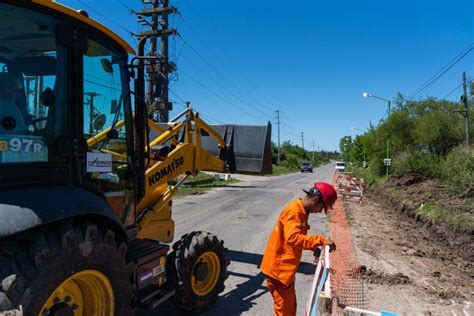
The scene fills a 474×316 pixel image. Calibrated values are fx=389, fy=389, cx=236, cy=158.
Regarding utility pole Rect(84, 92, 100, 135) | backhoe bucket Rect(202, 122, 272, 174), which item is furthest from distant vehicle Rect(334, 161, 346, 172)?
utility pole Rect(84, 92, 100, 135)

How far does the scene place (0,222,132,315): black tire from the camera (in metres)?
2.26

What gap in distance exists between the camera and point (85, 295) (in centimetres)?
292

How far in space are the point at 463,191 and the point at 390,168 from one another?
62.4 feet

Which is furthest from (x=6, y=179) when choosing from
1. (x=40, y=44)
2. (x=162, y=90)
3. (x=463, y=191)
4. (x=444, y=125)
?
(x=444, y=125)

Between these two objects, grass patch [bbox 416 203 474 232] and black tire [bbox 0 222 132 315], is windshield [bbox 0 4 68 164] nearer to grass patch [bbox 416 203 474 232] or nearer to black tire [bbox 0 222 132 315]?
black tire [bbox 0 222 132 315]

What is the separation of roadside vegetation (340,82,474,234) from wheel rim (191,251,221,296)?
26.6 feet

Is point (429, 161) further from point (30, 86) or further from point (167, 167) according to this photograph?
point (30, 86)

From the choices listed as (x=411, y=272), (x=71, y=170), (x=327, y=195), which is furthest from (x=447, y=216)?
(x=71, y=170)

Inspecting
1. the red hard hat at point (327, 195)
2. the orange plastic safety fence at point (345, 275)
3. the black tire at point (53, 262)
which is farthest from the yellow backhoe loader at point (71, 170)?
the orange plastic safety fence at point (345, 275)

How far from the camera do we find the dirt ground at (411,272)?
18.2ft

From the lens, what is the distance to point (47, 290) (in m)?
2.43

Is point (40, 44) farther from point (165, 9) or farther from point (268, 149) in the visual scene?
point (165, 9)

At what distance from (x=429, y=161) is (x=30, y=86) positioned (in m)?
24.5

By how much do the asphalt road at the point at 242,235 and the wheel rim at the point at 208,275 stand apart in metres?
0.33
